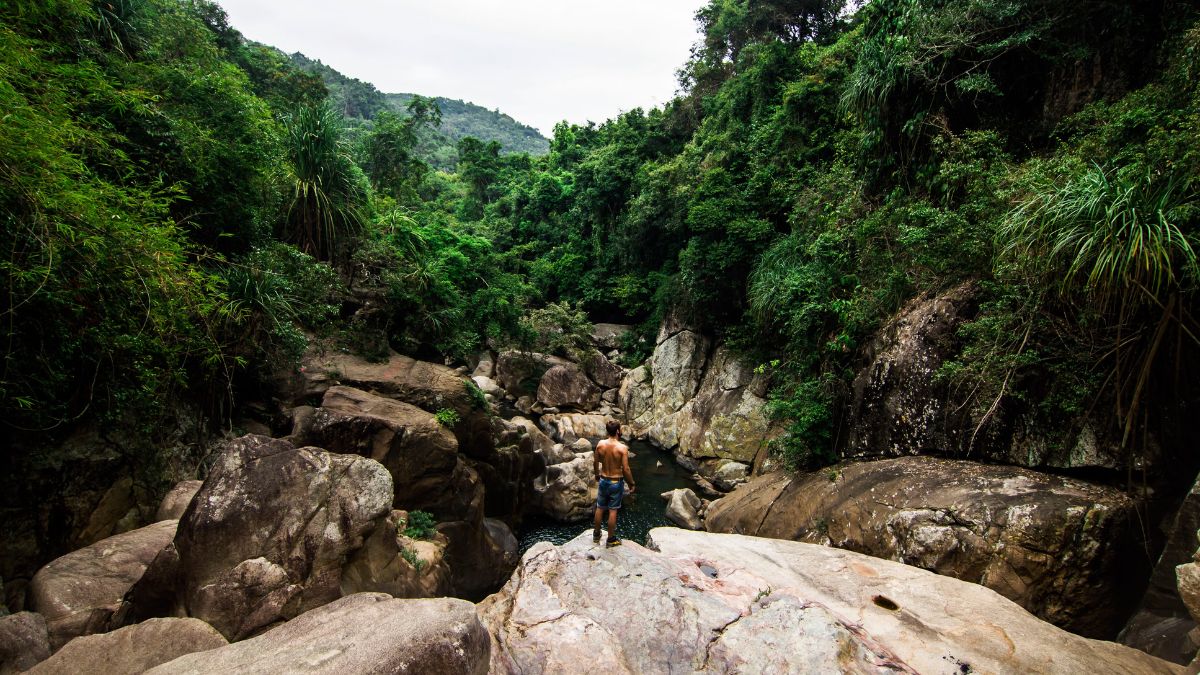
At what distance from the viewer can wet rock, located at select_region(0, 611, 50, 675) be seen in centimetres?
349

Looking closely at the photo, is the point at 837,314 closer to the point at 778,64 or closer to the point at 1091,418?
the point at 1091,418

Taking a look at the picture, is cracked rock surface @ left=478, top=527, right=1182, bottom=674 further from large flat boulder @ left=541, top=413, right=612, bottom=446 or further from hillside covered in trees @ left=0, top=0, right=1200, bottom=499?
large flat boulder @ left=541, top=413, right=612, bottom=446

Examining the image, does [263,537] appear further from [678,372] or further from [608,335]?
[608,335]

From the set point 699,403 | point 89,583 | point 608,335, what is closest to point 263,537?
point 89,583

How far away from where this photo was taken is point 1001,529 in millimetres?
5188

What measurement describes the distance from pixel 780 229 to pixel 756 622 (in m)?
13.4

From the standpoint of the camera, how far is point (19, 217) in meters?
3.75

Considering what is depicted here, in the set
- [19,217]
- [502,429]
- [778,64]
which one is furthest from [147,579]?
[778,64]

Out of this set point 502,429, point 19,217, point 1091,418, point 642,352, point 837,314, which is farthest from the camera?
point 642,352

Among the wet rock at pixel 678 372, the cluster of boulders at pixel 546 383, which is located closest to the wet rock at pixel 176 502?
the cluster of boulders at pixel 546 383

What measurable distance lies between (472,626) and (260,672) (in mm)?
1239

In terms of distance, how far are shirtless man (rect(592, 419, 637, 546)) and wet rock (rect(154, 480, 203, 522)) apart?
4934 millimetres

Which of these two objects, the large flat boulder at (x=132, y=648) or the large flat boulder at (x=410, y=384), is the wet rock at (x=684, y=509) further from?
the large flat boulder at (x=132, y=648)

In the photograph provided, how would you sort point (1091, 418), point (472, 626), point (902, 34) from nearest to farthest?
point (472, 626) < point (1091, 418) < point (902, 34)
